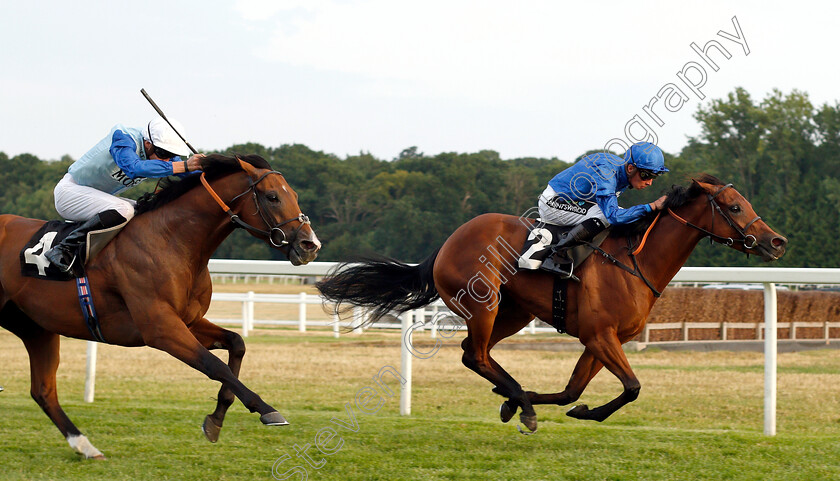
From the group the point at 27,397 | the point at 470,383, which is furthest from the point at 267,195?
the point at 470,383

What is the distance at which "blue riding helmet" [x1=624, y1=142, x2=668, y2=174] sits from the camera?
15.8ft

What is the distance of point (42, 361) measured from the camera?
16.0 ft

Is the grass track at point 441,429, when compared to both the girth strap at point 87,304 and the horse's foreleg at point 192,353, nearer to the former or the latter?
the horse's foreleg at point 192,353

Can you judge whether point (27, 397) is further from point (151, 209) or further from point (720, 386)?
point (720, 386)

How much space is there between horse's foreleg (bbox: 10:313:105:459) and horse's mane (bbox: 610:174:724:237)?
10.4 ft

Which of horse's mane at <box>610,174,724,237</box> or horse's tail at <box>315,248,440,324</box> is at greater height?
horse's mane at <box>610,174,724,237</box>

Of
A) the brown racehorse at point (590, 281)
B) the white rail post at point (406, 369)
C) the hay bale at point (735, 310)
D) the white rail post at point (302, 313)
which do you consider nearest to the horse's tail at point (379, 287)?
the brown racehorse at point (590, 281)

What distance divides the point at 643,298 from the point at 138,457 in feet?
9.47

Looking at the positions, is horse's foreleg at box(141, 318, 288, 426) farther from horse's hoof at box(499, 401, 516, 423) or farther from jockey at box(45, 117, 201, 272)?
horse's hoof at box(499, 401, 516, 423)

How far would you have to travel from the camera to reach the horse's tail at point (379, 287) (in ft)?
18.4

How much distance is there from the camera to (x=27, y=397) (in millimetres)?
7027

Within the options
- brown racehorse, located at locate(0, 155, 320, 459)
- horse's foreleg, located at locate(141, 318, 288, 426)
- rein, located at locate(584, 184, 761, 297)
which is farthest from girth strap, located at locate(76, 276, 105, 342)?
rein, located at locate(584, 184, 761, 297)

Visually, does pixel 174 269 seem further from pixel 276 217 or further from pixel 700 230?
pixel 700 230

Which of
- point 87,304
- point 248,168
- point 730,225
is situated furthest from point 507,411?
point 87,304
